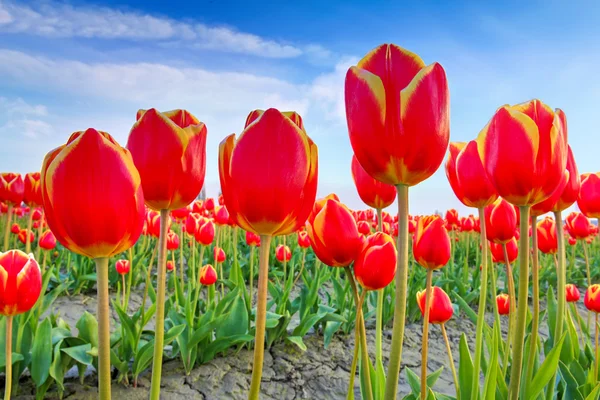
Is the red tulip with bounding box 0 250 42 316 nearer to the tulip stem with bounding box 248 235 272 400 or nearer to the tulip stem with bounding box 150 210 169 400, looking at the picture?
the tulip stem with bounding box 150 210 169 400

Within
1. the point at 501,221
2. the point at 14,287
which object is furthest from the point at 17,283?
the point at 501,221

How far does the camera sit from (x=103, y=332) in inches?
27.6

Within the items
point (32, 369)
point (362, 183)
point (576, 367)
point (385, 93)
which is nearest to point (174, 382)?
point (32, 369)

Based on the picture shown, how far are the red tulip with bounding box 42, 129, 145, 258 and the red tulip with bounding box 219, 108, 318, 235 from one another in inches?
7.0

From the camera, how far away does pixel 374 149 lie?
79 centimetres

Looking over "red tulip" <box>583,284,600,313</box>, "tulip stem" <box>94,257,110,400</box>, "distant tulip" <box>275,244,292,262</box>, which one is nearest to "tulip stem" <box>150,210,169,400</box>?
"tulip stem" <box>94,257,110,400</box>

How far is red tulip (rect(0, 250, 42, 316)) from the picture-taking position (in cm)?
153

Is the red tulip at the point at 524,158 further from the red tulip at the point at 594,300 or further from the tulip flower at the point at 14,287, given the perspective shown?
the red tulip at the point at 594,300

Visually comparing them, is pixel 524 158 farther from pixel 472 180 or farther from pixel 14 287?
pixel 14 287

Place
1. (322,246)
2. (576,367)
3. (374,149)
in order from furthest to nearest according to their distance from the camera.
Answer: (576,367)
(322,246)
(374,149)

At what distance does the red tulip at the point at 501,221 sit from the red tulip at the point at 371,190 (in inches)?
16.6

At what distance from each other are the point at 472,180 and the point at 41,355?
2360mm

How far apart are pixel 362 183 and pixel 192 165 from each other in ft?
2.36

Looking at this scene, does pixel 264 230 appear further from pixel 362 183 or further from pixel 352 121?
pixel 362 183
